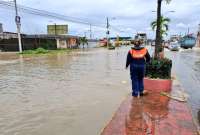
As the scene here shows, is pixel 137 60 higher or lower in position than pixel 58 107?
higher

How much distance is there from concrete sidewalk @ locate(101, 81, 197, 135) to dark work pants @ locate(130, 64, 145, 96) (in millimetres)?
302

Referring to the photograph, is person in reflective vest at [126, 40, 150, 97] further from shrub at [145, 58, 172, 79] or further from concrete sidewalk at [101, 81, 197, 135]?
shrub at [145, 58, 172, 79]

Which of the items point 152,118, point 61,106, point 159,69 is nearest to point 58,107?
point 61,106

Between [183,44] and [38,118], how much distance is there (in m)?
59.4

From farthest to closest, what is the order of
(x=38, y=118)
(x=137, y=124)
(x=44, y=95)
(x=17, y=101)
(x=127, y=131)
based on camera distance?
(x=44, y=95) < (x=17, y=101) < (x=38, y=118) < (x=137, y=124) < (x=127, y=131)

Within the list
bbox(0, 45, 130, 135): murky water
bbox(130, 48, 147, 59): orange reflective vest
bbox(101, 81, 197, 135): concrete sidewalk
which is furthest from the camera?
bbox(130, 48, 147, 59): orange reflective vest

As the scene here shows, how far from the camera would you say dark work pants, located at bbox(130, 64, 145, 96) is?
23.4 feet

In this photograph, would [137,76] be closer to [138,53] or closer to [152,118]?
[138,53]

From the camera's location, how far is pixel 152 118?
5555 mm

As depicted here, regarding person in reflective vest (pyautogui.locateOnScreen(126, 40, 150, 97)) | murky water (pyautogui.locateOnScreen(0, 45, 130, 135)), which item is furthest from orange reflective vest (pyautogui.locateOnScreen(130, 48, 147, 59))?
murky water (pyautogui.locateOnScreen(0, 45, 130, 135))

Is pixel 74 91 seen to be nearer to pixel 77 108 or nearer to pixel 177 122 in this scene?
pixel 77 108

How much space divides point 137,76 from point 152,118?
192 cm

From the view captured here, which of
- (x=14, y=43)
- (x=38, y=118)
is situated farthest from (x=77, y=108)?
(x=14, y=43)

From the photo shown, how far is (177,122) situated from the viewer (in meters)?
5.29
